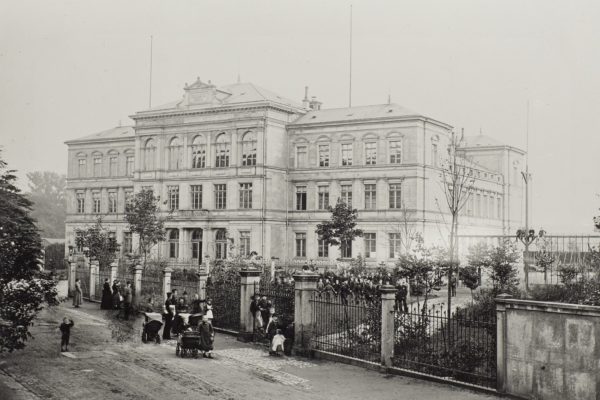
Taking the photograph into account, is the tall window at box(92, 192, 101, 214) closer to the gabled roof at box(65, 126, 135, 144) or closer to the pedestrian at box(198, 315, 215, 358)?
the gabled roof at box(65, 126, 135, 144)

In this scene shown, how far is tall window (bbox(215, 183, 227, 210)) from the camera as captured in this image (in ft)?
165

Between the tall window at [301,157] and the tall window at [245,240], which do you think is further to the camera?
the tall window at [301,157]

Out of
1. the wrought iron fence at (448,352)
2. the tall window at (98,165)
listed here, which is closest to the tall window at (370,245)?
the tall window at (98,165)

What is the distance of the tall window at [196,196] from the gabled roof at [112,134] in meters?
11.1

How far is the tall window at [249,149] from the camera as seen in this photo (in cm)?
4919

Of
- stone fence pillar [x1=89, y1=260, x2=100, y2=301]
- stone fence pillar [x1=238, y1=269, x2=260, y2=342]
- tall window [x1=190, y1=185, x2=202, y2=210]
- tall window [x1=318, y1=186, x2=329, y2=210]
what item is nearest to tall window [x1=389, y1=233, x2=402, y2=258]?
tall window [x1=318, y1=186, x2=329, y2=210]

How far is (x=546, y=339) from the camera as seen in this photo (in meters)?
12.8

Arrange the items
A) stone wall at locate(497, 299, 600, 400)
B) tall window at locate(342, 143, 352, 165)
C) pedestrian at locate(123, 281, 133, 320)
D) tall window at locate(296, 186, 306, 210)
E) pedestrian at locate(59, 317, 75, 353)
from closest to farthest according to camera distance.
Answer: stone wall at locate(497, 299, 600, 400) < pedestrian at locate(59, 317, 75, 353) < pedestrian at locate(123, 281, 133, 320) < tall window at locate(342, 143, 352, 165) < tall window at locate(296, 186, 306, 210)

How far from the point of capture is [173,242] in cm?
5209

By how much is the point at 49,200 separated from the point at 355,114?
211ft

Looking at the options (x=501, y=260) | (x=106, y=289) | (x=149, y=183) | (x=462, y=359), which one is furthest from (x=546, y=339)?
(x=149, y=183)

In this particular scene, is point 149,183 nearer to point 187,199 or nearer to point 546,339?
point 187,199

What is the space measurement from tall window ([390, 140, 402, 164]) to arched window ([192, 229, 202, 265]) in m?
15.3

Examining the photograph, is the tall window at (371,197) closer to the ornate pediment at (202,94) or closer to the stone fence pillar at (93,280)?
the ornate pediment at (202,94)
